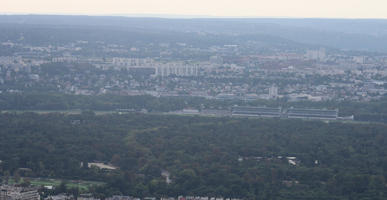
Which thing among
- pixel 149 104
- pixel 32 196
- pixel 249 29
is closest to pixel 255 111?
pixel 149 104

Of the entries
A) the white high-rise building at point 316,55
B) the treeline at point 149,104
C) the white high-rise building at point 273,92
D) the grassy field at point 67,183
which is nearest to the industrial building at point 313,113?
the treeline at point 149,104

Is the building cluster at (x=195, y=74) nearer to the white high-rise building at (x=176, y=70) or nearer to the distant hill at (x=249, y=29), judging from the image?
the white high-rise building at (x=176, y=70)

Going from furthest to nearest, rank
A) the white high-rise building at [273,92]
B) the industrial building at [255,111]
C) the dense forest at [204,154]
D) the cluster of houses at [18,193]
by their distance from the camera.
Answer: the white high-rise building at [273,92] < the industrial building at [255,111] < the dense forest at [204,154] < the cluster of houses at [18,193]

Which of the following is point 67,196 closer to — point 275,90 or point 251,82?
point 275,90

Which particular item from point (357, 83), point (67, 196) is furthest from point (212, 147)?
point (357, 83)

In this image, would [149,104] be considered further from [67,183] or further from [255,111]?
[67,183]

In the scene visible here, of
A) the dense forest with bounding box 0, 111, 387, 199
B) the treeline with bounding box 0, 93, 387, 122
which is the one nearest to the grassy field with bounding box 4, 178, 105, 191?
the dense forest with bounding box 0, 111, 387, 199
